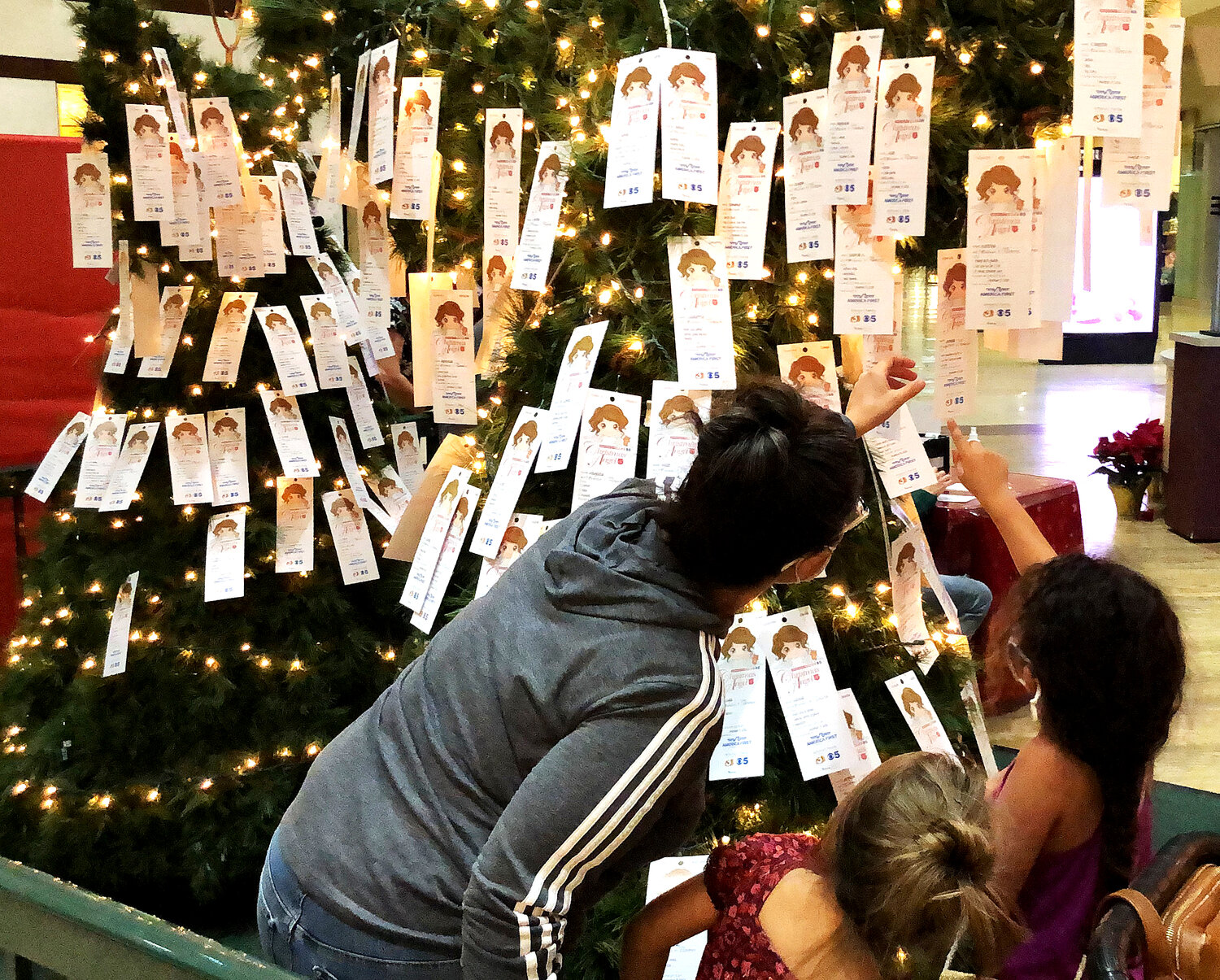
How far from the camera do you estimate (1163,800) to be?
3463 mm

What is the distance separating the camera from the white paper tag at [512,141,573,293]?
2215 millimetres

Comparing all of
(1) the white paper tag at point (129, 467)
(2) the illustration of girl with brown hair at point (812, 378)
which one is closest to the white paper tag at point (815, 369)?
(2) the illustration of girl with brown hair at point (812, 378)

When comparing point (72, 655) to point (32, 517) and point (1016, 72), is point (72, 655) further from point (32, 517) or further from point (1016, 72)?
point (1016, 72)

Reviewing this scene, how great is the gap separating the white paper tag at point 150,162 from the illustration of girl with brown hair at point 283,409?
53cm

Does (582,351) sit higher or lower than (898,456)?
higher

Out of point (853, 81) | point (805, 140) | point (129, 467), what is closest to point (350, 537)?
point (129, 467)

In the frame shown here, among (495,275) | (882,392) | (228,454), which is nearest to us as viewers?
(882,392)

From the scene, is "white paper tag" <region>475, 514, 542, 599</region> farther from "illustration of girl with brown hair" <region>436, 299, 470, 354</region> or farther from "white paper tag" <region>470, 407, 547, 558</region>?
"illustration of girl with brown hair" <region>436, 299, 470, 354</region>

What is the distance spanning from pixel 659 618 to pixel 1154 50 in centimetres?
130

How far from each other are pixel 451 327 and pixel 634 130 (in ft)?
2.69

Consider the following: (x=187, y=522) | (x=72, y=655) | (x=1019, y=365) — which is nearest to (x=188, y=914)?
(x=72, y=655)

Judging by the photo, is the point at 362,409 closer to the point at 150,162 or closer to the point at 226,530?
the point at 226,530

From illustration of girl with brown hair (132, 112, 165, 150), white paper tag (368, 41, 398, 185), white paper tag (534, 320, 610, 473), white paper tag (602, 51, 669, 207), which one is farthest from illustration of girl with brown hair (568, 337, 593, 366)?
illustration of girl with brown hair (132, 112, 165, 150)

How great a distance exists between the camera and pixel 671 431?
2027mm
